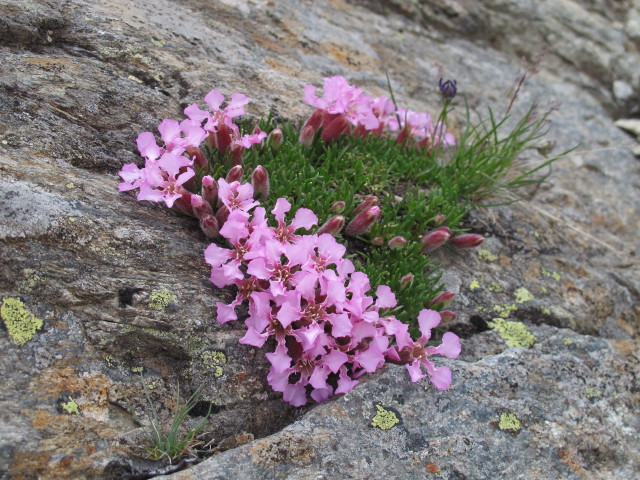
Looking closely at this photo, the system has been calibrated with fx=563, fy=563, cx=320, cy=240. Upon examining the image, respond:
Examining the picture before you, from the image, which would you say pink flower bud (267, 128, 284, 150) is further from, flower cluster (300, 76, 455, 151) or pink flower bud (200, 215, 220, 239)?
pink flower bud (200, 215, 220, 239)

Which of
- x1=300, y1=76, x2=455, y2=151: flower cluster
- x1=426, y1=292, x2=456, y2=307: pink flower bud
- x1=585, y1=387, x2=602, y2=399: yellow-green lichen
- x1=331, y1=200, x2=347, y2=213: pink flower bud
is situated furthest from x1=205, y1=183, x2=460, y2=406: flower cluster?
x1=300, y1=76, x2=455, y2=151: flower cluster

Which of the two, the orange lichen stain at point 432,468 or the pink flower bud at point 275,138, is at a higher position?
the pink flower bud at point 275,138

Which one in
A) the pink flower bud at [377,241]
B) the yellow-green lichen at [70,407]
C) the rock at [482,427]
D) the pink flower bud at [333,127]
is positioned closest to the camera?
the yellow-green lichen at [70,407]

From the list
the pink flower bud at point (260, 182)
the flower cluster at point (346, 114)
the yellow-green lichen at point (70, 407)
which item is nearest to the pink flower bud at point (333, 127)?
the flower cluster at point (346, 114)

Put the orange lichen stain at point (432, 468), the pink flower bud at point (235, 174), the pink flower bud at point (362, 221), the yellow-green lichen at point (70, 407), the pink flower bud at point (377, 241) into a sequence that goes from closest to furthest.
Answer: the yellow-green lichen at point (70, 407)
the orange lichen stain at point (432, 468)
the pink flower bud at point (235, 174)
the pink flower bud at point (362, 221)
the pink flower bud at point (377, 241)

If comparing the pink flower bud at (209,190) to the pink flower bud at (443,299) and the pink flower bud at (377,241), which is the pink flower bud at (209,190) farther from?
the pink flower bud at (443,299)

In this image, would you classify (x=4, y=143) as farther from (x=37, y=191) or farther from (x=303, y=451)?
(x=303, y=451)

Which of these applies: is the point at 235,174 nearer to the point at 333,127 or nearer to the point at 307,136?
the point at 307,136

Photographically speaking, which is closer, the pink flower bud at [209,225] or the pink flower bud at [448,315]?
the pink flower bud at [209,225]
